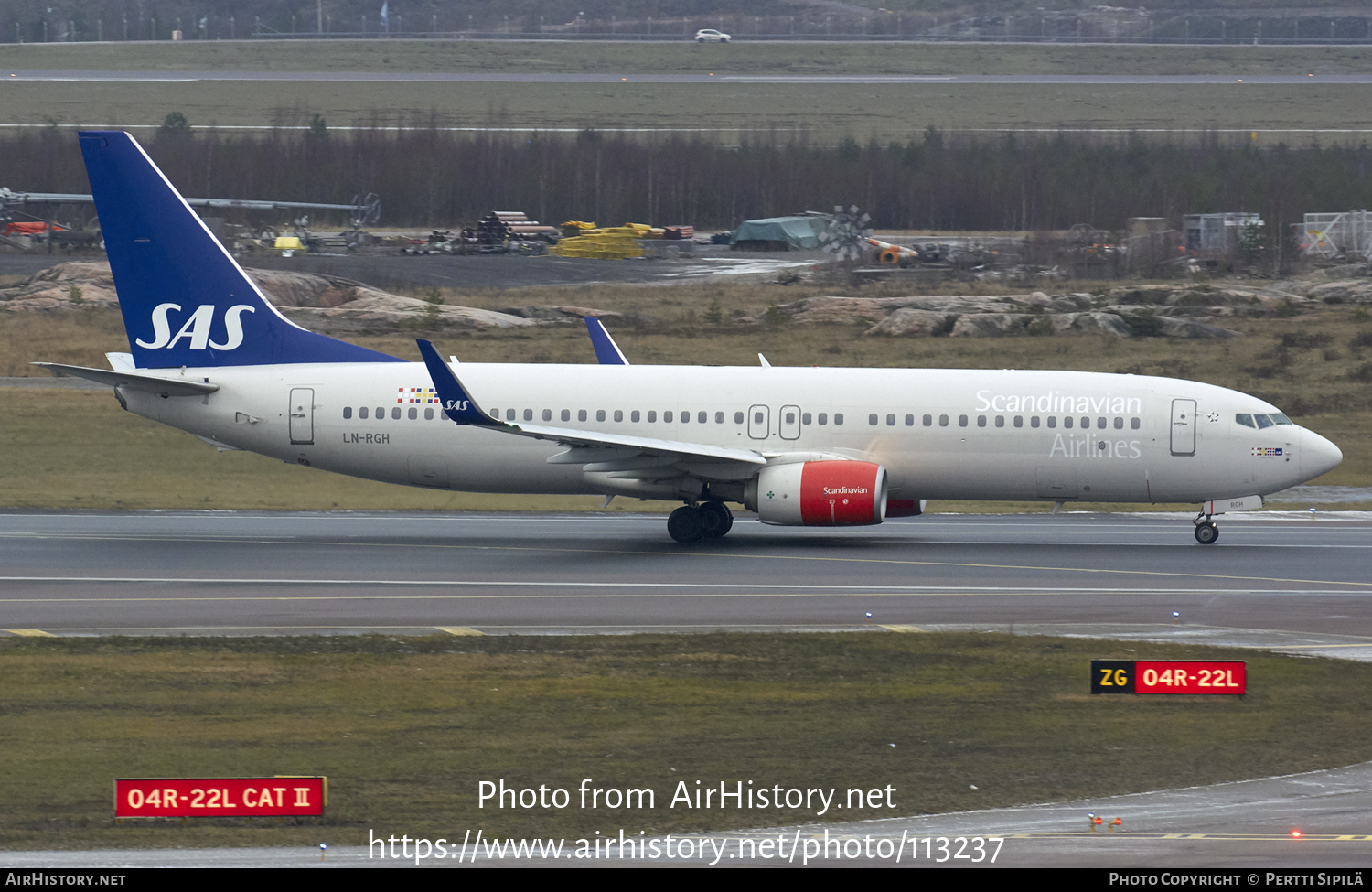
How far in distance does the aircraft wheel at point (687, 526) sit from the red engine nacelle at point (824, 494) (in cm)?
210

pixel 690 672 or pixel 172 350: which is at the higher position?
pixel 172 350

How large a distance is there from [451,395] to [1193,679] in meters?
16.4

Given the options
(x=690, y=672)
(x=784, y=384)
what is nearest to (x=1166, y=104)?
(x=784, y=384)

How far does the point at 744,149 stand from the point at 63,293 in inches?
2910

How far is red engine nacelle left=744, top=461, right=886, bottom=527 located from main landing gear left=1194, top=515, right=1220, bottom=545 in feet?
24.2

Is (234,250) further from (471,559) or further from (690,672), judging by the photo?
(690,672)

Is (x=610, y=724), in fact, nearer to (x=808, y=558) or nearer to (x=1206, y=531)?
(x=808, y=558)

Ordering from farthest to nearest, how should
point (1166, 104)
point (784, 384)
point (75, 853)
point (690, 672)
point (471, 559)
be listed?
point (1166, 104)
point (784, 384)
point (471, 559)
point (690, 672)
point (75, 853)

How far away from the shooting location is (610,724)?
686 inches

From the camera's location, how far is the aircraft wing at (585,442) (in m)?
30.3

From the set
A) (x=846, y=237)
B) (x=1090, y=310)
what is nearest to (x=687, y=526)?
(x=1090, y=310)

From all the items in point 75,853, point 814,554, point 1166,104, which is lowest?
point 814,554

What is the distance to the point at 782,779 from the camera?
15000 mm

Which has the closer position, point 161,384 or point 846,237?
point 161,384
